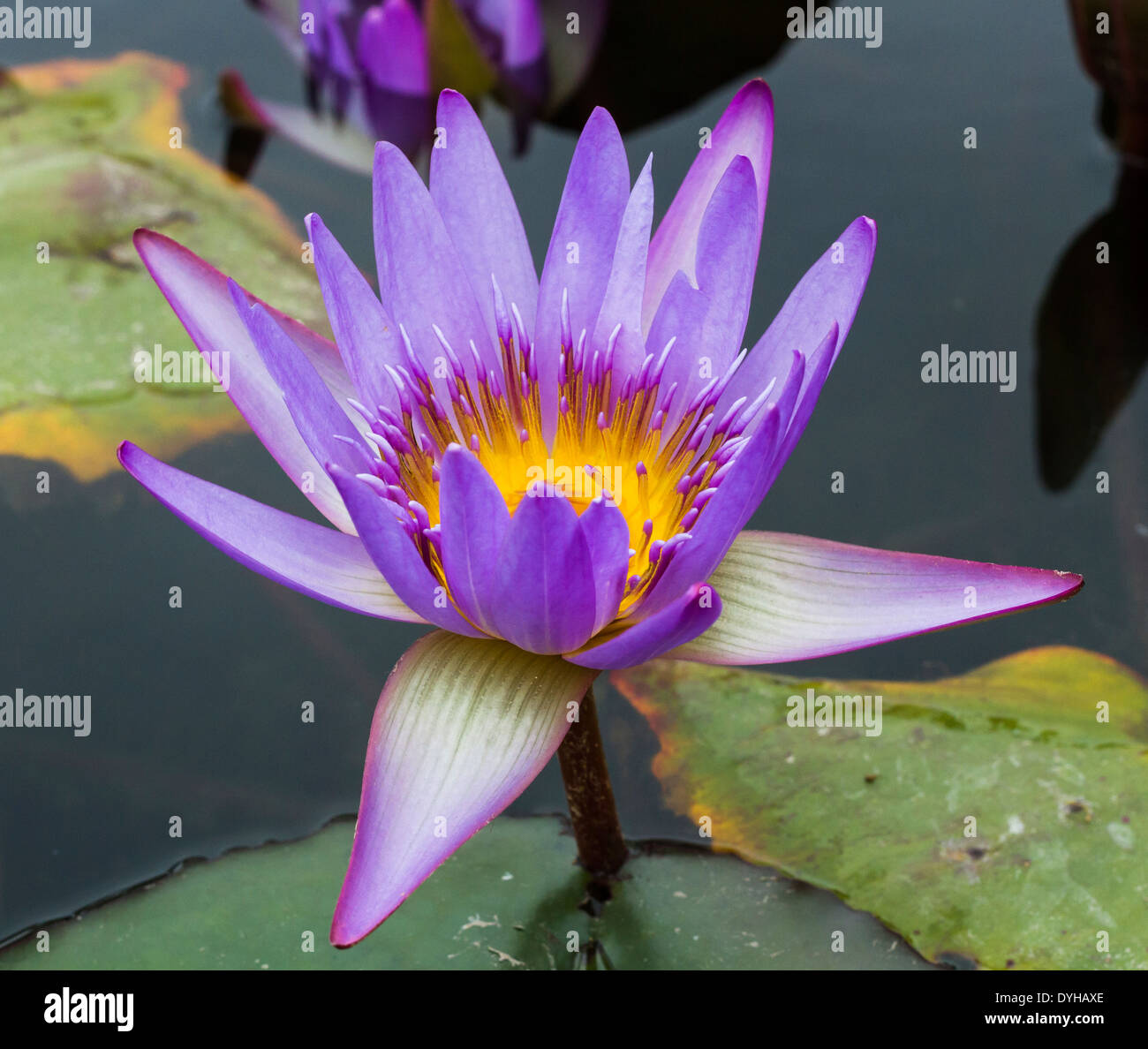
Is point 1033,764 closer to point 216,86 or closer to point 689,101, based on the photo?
point 689,101

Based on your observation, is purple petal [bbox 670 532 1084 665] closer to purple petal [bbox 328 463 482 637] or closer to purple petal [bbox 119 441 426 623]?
purple petal [bbox 328 463 482 637]

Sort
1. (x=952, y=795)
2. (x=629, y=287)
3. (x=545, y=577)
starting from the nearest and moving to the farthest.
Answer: (x=545, y=577), (x=629, y=287), (x=952, y=795)

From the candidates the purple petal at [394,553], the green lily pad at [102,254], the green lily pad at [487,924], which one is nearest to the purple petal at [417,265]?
the purple petal at [394,553]

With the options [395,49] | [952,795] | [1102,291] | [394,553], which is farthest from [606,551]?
[395,49]

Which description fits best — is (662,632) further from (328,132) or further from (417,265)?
(328,132)

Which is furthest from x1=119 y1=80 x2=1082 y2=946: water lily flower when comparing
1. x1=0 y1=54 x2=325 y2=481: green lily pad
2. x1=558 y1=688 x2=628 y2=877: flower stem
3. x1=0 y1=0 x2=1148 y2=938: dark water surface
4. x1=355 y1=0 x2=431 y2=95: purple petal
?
x1=355 y1=0 x2=431 y2=95: purple petal

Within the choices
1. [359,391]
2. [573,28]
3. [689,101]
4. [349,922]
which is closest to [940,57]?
[689,101]
